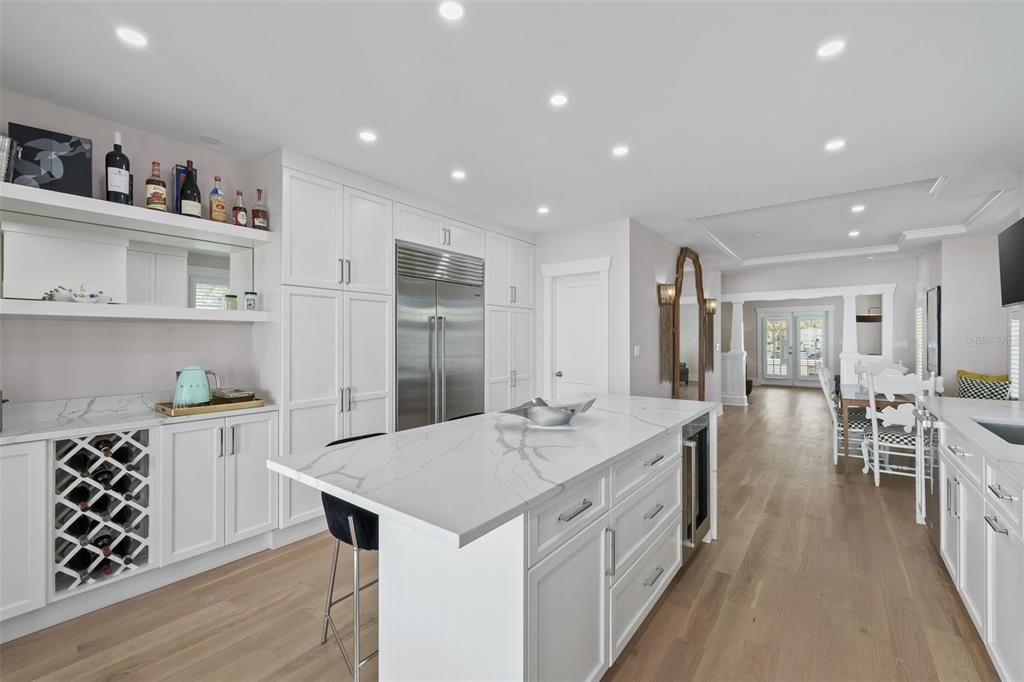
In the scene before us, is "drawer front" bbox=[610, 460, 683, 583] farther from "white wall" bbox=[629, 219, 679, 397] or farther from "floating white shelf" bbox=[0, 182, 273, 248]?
"floating white shelf" bbox=[0, 182, 273, 248]

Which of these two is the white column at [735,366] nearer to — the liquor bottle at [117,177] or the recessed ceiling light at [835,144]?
the recessed ceiling light at [835,144]

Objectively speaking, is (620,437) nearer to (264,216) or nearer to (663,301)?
(264,216)

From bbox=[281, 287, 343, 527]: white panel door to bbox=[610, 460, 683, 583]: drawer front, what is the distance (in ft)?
7.30

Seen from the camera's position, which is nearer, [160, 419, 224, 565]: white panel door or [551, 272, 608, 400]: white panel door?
[160, 419, 224, 565]: white panel door

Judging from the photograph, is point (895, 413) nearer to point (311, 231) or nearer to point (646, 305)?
point (646, 305)

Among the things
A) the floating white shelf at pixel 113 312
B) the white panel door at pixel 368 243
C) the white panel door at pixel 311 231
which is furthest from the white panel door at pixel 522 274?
the floating white shelf at pixel 113 312

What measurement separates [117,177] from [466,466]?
8.33ft

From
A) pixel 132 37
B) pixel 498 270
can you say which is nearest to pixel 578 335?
pixel 498 270

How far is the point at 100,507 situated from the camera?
7.43ft

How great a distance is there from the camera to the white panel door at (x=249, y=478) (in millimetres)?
2631

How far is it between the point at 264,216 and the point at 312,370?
1083 mm

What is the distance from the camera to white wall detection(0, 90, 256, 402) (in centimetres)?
224

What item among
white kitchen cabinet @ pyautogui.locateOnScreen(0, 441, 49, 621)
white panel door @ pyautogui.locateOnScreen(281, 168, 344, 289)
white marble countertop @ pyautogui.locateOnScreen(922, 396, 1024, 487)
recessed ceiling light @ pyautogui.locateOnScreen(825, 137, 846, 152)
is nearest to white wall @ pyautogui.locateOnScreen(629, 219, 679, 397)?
recessed ceiling light @ pyautogui.locateOnScreen(825, 137, 846, 152)

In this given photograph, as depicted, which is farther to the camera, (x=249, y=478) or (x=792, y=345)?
(x=792, y=345)
